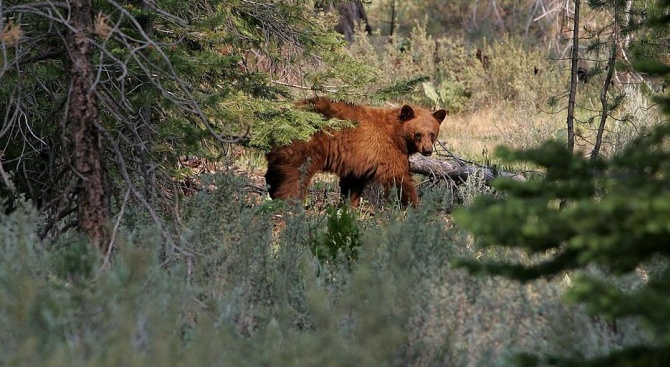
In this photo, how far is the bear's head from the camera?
940 cm

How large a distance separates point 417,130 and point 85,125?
5.31 m

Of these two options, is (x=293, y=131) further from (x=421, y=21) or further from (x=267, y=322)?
(x=421, y=21)

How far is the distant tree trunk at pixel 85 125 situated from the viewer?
14.9 feet

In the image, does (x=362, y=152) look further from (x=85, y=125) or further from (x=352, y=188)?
(x=85, y=125)

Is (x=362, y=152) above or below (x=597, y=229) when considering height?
below

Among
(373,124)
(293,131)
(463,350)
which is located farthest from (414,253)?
(373,124)

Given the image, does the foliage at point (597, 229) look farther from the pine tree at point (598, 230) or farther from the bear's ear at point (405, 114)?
the bear's ear at point (405, 114)

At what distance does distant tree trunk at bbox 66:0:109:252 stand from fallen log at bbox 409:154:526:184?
5.65m

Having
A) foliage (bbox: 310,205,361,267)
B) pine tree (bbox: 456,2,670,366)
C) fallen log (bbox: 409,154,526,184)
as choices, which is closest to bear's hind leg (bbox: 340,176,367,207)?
fallen log (bbox: 409,154,526,184)

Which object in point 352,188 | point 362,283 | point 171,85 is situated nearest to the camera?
point 362,283

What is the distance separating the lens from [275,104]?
6637mm

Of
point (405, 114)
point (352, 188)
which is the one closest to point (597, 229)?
point (405, 114)

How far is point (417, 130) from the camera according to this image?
941cm

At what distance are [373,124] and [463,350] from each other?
551 centimetres
